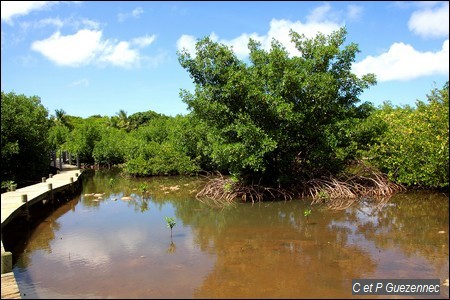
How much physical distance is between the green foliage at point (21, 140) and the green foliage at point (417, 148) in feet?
57.0

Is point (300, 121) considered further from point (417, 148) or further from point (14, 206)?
point (14, 206)

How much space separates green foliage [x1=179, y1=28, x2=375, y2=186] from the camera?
1503cm

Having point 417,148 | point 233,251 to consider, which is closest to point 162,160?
point 417,148

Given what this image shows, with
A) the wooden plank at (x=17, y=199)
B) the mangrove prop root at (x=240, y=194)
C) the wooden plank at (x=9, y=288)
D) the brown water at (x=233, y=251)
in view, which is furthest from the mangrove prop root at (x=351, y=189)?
the wooden plank at (x=9, y=288)

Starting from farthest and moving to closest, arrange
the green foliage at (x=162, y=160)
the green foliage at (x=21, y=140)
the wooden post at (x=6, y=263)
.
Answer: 1. the green foliage at (x=162, y=160)
2. the green foliage at (x=21, y=140)
3. the wooden post at (x=6, y=263)

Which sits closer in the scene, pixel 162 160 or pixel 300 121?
pixel 300 121

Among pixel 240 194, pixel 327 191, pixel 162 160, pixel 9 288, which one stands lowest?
pixel 9 288

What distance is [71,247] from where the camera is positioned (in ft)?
33.7

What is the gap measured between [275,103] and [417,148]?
19.9 ft

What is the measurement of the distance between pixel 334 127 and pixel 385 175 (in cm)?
379

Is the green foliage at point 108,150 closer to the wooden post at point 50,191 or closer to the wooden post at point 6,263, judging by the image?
the wooden post at point 50,191

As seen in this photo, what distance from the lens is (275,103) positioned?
1481 centimetres

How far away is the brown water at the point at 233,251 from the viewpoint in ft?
24.2

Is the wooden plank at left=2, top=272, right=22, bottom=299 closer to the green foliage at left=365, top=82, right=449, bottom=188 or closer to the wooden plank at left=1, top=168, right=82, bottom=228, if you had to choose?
the wooden plank at left=1, top=168, right=82, bottom=228
